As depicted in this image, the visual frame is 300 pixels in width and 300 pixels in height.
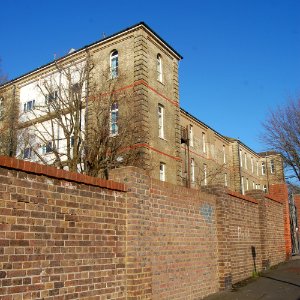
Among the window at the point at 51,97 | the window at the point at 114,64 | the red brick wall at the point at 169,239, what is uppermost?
the window at the point at 114,64

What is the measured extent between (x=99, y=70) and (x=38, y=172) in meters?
20.1

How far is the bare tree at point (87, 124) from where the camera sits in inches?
766

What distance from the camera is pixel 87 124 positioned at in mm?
22453

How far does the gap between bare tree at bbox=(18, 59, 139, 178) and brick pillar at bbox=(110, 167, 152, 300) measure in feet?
31.2

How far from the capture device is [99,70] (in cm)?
2527

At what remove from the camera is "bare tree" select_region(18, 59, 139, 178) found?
19.5m

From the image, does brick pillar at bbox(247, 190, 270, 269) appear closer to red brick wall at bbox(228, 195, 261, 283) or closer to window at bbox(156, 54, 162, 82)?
red brick wall at bbox(228, 195, 261, 283)

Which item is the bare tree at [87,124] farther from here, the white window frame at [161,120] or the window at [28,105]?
the white window frame at [161,120]

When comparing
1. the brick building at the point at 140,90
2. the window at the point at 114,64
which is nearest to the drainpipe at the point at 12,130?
the brick building at the point at 140,90

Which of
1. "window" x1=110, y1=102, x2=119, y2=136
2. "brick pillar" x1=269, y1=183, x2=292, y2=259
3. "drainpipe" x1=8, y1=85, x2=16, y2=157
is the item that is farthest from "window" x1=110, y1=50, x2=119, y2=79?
"brick pillar" x1=269, y1=183, x2=292, y2=259

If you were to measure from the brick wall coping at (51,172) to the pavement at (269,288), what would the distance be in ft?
16.4

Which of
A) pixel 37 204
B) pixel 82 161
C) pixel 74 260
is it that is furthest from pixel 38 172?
pixel 82 161

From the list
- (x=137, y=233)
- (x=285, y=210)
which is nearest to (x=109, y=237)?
(x=137, y=233)

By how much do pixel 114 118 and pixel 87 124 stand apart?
170cm
